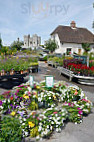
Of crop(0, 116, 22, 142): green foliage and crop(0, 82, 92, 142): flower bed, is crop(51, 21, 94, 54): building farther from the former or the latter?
crop(0, 116, 22, 142): green foliage

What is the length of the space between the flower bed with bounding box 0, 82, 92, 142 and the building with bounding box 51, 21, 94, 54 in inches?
941

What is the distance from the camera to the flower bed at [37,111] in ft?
8.14

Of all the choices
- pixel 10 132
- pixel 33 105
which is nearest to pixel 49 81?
pixel 33 105

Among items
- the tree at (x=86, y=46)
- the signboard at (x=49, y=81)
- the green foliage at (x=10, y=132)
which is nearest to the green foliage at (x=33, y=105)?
the signboard at (x=49, y=81)

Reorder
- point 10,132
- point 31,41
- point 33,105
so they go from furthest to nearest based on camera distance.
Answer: point 31,41 < point 33,105 < point 10,132

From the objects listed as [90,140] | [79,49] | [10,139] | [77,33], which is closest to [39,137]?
[10,139]

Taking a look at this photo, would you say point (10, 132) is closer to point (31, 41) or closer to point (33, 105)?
point (33, 105)

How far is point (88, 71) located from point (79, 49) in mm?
22403

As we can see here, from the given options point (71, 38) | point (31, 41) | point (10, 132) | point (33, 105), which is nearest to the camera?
point (10, 132)

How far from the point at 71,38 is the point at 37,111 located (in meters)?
26.7

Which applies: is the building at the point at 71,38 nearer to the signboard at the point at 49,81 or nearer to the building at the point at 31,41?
the signboard at the point at 49,81

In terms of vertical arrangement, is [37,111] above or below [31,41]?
below

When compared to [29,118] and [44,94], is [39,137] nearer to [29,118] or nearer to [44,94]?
[29,118]

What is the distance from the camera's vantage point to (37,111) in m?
3.53
